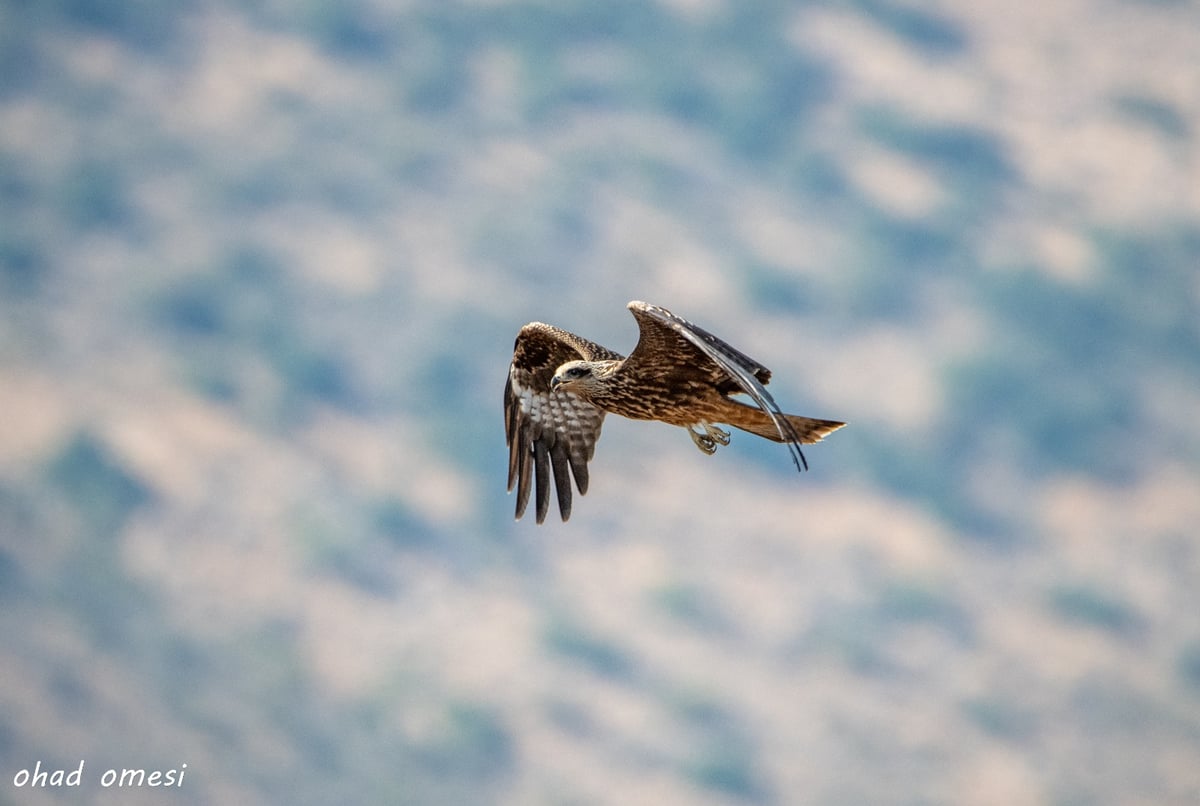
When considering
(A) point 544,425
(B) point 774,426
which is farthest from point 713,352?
(A) point 544,425

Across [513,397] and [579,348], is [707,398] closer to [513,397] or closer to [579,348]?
[579,348]

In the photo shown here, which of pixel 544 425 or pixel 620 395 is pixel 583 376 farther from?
pixel 544 425

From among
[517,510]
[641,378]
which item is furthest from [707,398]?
[517,510]

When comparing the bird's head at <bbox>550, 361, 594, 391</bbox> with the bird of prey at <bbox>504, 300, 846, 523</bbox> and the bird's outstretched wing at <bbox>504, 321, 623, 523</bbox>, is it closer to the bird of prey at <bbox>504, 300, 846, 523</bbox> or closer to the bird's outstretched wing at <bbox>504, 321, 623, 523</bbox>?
the bird of prey at <bbox>504, 300, 846, 523</bbox>

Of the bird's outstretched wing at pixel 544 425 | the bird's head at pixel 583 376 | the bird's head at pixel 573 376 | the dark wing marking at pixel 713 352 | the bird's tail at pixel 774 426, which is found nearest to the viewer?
the dark wing marking at pixel 713 352

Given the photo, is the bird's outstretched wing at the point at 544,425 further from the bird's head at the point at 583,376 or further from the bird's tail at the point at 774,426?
the bird's tail at the point at 774,426

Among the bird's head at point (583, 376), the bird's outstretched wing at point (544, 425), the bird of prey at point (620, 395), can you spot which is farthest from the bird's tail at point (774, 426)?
the bird's outstretched wing at point (544, 425)
